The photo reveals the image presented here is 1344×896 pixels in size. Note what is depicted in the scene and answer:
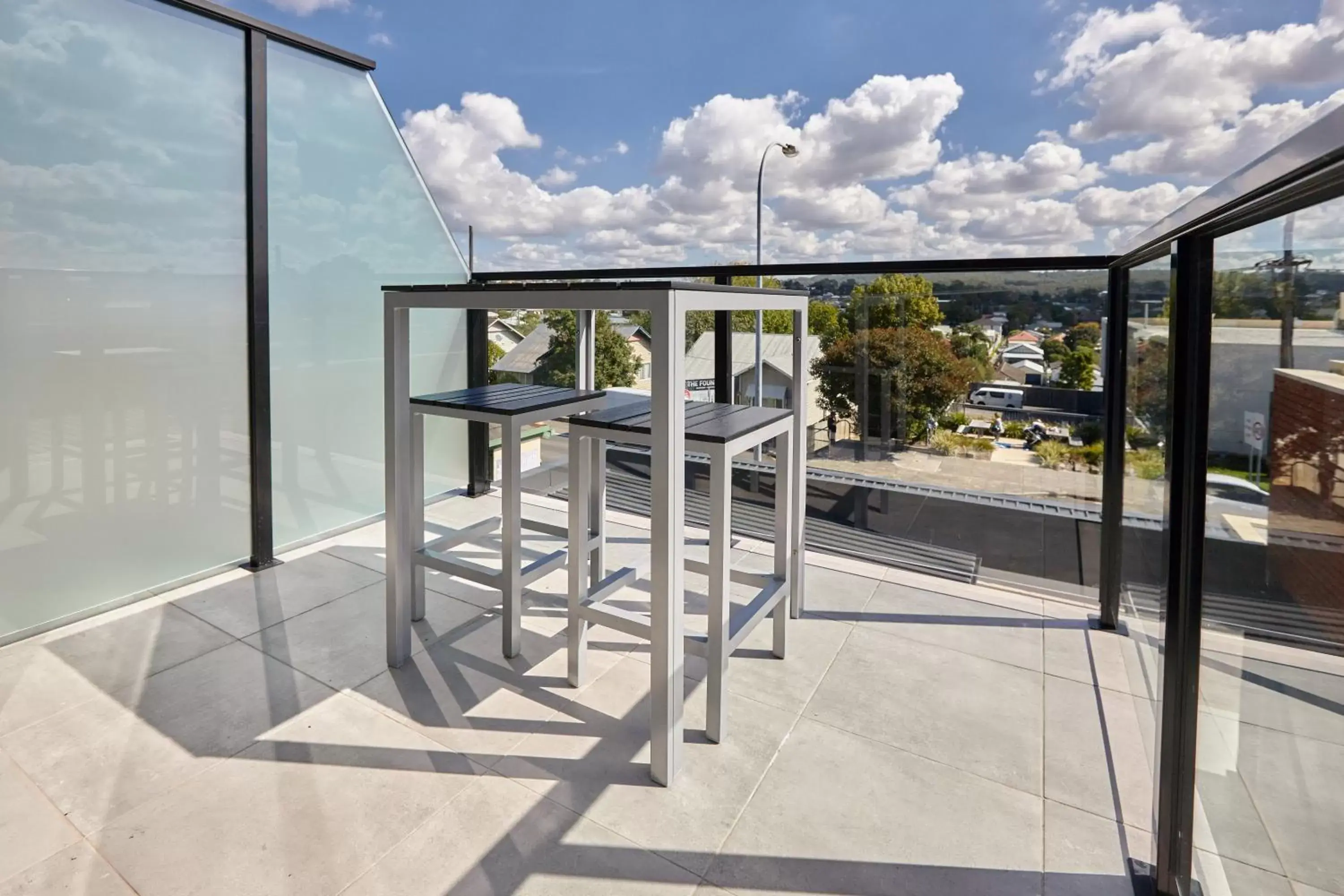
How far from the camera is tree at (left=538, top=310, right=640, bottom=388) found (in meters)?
3.38

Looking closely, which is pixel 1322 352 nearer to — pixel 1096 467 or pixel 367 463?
pixel 1096 467

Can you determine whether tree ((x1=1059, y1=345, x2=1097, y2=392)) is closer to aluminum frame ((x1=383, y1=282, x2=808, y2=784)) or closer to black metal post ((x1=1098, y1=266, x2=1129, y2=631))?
black metal post ((x1=1098, y1=266, x2=1129, y2=631))

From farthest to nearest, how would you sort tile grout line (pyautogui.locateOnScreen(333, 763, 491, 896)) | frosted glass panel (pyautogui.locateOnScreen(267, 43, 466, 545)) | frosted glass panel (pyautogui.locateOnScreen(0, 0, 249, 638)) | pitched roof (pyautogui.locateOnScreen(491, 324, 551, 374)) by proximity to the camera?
pitched roof (pyautogui.locateOnScreen(491, 324, 551, 374)) → frosted glass panel (pyautogui.locateOnScreen(267, 43, 466, 545)) → frosted glass panel (pyautogui.locateOnScreen(0, 0, 249, 638)) → tile grout line (pyautogui.locateOnScreen(333, 763, 491, 896))

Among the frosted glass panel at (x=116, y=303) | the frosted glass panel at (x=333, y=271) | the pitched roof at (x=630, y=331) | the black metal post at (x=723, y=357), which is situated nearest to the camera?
the frosted glass panel at (x=116, y=303)

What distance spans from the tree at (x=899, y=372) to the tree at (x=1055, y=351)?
27cm

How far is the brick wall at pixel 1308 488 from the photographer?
2.27 ft

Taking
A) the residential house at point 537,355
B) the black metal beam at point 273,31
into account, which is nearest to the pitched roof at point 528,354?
the residential house at point 537,355

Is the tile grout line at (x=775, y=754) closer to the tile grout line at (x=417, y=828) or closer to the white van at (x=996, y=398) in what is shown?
the tile grout line at (x=417, y=828)

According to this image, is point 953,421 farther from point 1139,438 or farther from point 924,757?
point 924,757

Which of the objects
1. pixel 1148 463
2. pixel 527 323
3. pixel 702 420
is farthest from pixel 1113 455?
pixel 527 323

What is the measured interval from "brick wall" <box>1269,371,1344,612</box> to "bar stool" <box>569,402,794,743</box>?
1.10 metres

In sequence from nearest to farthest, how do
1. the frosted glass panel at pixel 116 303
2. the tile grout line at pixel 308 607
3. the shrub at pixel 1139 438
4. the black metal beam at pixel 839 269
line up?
the shrub at pixel 1139 438 → the frosted glass panel at pixel 116 303 → the tile grout line at pixel 308 607 → the black metal beam at pixel 839 269

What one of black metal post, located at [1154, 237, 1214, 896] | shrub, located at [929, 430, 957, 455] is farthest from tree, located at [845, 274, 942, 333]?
black metal post, located at [1154, 237, 1214, 896]

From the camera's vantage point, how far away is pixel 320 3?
6465 millimetres
